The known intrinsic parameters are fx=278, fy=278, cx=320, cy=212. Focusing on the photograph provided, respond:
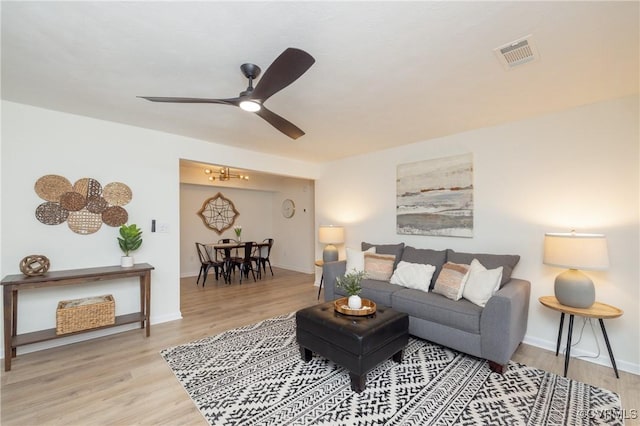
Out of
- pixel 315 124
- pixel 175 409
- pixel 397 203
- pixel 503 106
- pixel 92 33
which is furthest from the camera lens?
pixel 397 203

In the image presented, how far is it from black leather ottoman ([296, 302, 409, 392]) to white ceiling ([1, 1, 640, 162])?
194cm

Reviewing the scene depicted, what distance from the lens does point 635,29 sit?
162cm

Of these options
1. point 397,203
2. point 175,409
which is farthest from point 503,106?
point 175,409

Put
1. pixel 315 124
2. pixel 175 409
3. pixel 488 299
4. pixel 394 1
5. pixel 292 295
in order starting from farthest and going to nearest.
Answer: pixel 292 295
pixel 315 124
pixel 488 299
pixel 175 409
pixel 394 1

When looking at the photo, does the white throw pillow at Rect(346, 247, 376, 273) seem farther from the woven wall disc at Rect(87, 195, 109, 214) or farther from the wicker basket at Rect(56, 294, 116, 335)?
the woven wall disc at Rect(87, 195, 109, 214)

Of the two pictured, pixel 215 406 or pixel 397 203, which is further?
pixel 397 203

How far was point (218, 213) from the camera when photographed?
6.95m

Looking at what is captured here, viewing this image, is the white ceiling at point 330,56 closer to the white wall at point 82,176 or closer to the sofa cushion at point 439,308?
the white wall at point 82,176

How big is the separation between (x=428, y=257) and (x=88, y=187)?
4.01 metres

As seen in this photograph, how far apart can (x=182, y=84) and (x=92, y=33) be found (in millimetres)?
645

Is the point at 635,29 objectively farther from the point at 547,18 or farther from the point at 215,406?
the point at 215,406

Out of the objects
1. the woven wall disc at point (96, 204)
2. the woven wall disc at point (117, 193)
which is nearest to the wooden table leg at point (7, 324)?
the woven wall disc at point (96, 204)

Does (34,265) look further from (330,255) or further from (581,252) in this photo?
(581,252)

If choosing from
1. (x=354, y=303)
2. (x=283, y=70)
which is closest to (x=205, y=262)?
(x=354, y=303)
